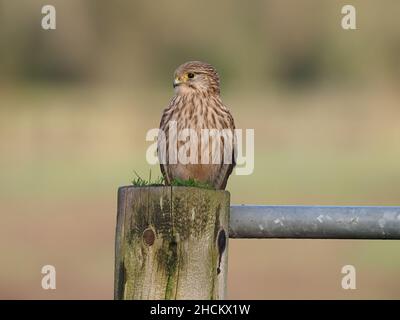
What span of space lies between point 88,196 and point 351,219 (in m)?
12.4

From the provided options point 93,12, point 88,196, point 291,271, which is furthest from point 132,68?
point 291,271

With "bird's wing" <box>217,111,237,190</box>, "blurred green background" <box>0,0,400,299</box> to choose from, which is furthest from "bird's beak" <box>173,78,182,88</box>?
"blurred green background" <box>0,0,400,299</box>

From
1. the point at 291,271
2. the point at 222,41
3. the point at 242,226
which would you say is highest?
the point at 222,41

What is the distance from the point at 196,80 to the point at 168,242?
2.92 meters

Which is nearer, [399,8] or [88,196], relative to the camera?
[88,196]

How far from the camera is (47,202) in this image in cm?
1623

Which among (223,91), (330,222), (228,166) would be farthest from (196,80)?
(223,91)

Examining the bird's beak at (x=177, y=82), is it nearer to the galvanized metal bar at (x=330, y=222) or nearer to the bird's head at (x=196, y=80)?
the bird's head at (x=196, y=80)

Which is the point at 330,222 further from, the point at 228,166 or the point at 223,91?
the point at 223,91

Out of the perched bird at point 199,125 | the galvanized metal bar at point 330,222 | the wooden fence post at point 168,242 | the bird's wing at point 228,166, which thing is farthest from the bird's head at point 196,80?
the wooden fence post at point 168,242

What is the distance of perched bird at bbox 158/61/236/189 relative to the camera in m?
6.73
